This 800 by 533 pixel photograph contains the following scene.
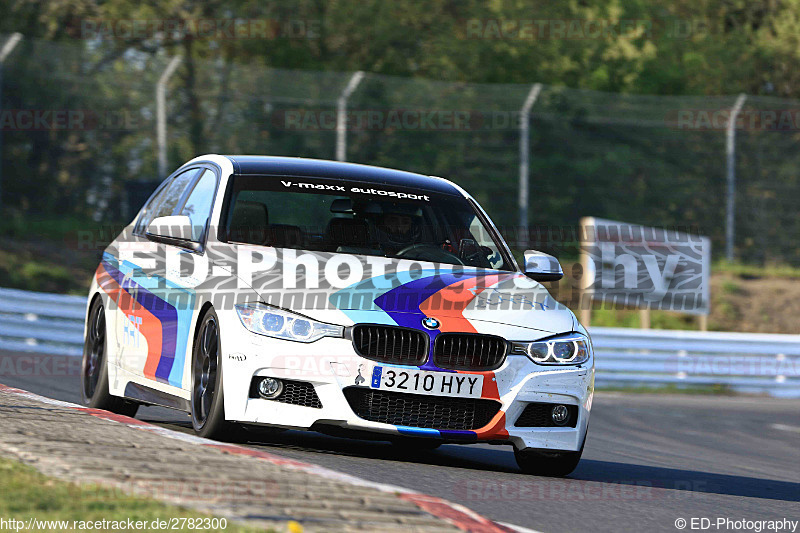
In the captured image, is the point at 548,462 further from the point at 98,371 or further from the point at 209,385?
the point at 98,371

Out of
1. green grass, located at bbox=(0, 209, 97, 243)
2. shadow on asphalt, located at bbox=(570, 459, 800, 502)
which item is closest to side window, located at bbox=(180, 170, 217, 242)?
shadow on asphalt, located at bbox=(570, 459, 800, 502)

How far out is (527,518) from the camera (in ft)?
20.0

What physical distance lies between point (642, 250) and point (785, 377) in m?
4.04

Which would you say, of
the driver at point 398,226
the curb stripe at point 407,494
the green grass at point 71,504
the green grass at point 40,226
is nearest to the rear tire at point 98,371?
the curb stripe at point 407,494

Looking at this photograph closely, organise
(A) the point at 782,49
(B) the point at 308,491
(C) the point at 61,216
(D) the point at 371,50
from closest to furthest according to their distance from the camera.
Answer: (B) the point at 308,491
(C) the point at 61,216
(D) the point at 371,50
(A) the point at 782,49

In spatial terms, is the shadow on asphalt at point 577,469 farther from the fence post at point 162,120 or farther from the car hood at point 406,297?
the fence post at point 162,120

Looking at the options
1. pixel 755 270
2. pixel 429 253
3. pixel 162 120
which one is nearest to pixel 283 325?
pixel 429 253

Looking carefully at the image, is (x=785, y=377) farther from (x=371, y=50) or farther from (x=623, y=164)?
(x=371, y=50)

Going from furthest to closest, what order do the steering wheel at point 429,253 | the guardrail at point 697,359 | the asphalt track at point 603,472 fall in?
the guardrail at point 697,359 → the steering wheel at point 429,253 → the asphalt track at point 603,472

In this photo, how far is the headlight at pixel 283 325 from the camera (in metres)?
6.86

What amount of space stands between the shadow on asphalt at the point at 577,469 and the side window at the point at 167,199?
138 cm

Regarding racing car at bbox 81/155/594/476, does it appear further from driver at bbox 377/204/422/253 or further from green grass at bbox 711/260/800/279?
green grass at bbox 711/260/800/279

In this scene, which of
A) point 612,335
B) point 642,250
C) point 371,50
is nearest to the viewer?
point 612,335

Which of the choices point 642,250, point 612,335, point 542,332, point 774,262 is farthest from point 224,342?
point 774,262
